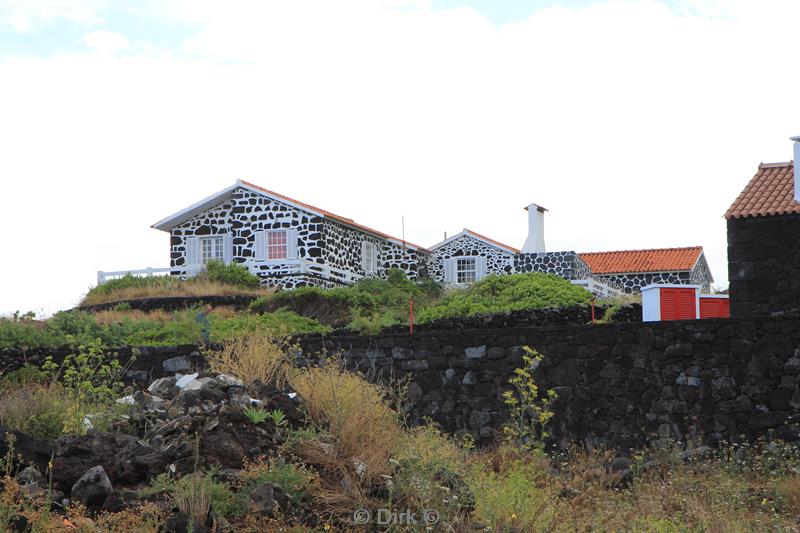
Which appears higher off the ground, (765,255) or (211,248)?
(211,248)

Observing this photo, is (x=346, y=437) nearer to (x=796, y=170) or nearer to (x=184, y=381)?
(x=184, y=381)

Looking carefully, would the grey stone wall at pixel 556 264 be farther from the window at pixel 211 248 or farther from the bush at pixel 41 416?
the bush at pixel 41 416

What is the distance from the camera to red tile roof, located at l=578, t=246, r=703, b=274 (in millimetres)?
38719

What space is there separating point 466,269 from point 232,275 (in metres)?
9.78

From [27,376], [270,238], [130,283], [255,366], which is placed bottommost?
[27,376]

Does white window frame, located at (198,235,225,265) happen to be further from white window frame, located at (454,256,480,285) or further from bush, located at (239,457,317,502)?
bush, located at (239,457,317,502)

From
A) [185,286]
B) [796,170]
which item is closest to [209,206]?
[185,286]

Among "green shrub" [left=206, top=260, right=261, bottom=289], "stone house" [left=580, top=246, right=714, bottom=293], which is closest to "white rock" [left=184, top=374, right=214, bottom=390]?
"green shrub" [left=206, top=260, right=261, bottom=289]

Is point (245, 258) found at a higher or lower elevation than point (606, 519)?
higher

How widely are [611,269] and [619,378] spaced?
A: 2547 centimetres

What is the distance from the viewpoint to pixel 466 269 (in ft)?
129

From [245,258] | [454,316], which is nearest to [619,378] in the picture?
A: [454,316]

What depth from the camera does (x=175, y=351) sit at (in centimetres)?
1675

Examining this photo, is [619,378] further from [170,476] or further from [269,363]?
[170,476]
